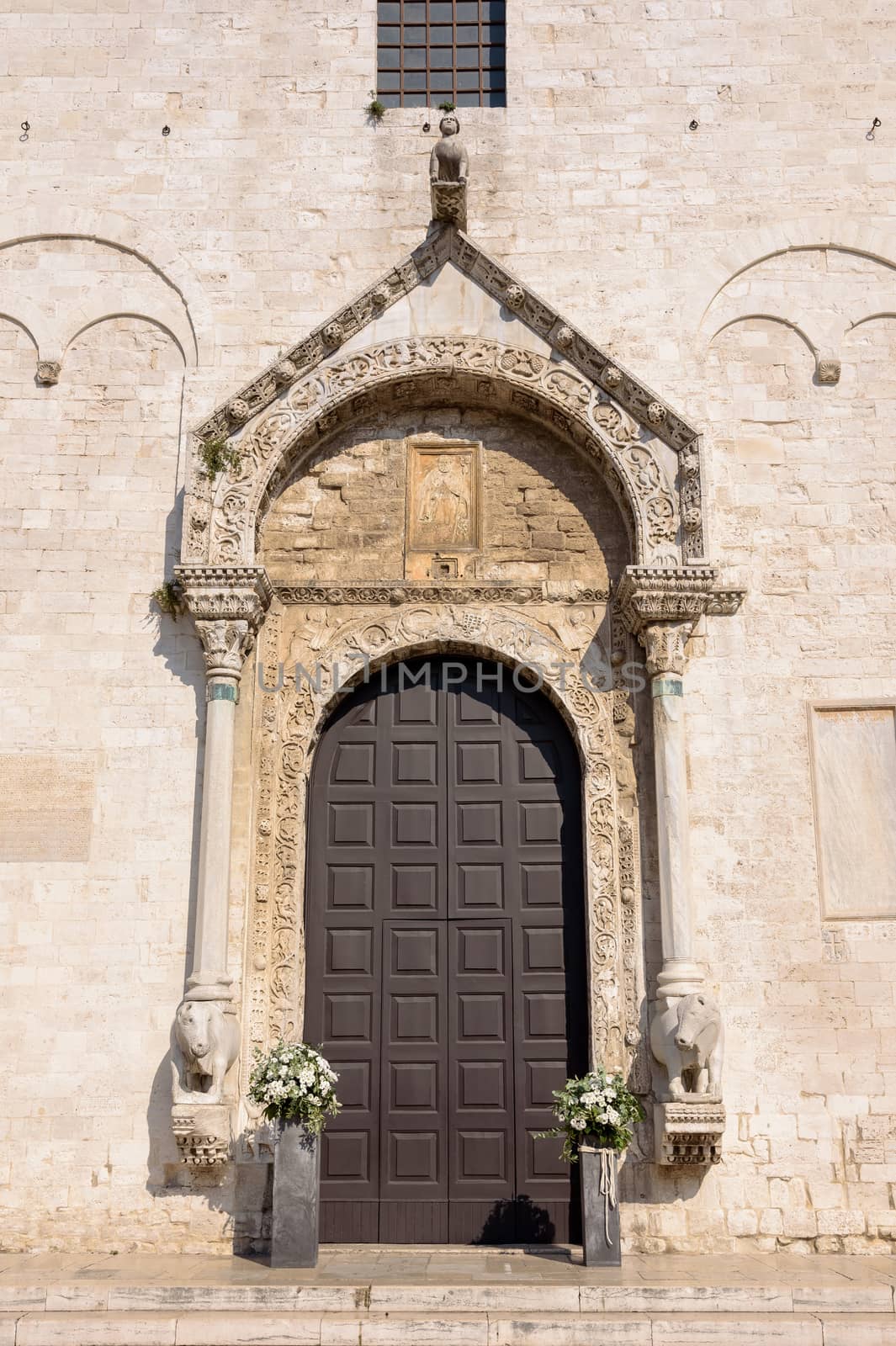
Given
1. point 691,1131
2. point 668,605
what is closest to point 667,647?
point 668,605

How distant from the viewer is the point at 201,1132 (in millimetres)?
8633

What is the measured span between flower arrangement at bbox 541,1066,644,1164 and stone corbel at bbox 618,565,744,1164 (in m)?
0.37

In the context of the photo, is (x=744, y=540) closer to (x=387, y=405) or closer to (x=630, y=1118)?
(x=387, y=405)

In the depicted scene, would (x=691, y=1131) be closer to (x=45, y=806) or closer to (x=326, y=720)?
(x=326, y=720)

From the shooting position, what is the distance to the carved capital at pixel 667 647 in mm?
9664

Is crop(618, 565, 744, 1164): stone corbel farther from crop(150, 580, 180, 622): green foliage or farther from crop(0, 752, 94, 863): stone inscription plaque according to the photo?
crop(0, 752, 94, 863): stone inscription plaque

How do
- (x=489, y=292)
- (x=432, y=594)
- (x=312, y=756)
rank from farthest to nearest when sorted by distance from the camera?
(x=489, y=292) → (x=432, y=594) → (x=312, y=756)

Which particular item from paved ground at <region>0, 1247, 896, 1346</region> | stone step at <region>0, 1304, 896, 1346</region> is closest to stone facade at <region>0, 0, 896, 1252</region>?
paved ground at <region>0, 1247, 896, 1346</region>

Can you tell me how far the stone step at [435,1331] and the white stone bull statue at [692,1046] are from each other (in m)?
1.79

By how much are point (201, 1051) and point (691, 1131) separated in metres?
3.43

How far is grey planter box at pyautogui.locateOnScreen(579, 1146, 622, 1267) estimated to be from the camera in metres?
8.22

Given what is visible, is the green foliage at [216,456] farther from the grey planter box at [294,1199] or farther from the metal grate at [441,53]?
the grey planter box at [294,1199]

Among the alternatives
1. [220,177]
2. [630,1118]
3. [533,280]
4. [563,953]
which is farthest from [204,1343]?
[220,177]

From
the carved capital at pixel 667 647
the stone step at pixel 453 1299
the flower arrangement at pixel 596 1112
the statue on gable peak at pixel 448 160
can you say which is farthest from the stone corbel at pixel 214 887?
the statue on gable peak at pixel 448 160
